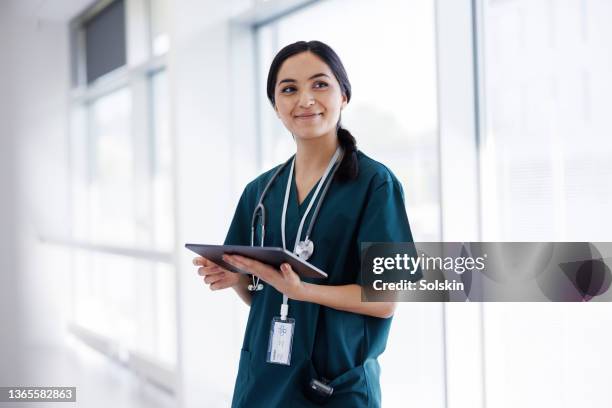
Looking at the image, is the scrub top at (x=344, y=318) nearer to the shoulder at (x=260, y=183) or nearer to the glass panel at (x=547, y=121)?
the shoulder at (x=260, y=183)

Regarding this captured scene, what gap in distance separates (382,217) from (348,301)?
15 centimetres

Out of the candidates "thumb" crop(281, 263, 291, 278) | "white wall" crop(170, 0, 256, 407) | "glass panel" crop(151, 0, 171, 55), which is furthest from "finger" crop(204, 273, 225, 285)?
"glass panel" crop(151, 0, 171, 55)

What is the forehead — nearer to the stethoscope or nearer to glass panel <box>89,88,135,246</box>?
the stethoscope

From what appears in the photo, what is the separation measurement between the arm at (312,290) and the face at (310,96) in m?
0.26

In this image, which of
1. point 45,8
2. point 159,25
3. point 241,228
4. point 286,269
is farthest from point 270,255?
point 159,25

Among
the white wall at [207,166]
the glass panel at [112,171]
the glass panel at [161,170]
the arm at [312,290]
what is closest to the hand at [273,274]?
the arm at [312,290]

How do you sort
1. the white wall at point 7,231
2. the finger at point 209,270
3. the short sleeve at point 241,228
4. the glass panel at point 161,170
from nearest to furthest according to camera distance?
the finger at point 209,270, the short sleeve at point 241,228, the white wall at point 7,231, the glass panel at point 161,170

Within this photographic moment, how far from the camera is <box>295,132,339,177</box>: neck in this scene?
1.14 meters

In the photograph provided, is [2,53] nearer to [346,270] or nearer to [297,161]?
[297,161]

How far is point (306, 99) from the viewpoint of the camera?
1087mm

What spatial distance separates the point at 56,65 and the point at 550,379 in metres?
1.75

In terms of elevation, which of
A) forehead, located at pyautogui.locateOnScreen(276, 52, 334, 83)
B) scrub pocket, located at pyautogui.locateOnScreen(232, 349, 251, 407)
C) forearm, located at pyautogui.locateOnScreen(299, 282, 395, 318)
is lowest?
scrub pocket, located at pyautogui.locateOnScreen(232, 349, 251, 407)

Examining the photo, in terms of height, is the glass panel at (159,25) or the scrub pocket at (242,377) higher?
the glass panel at (159,25)

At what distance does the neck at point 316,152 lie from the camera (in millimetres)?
1138
